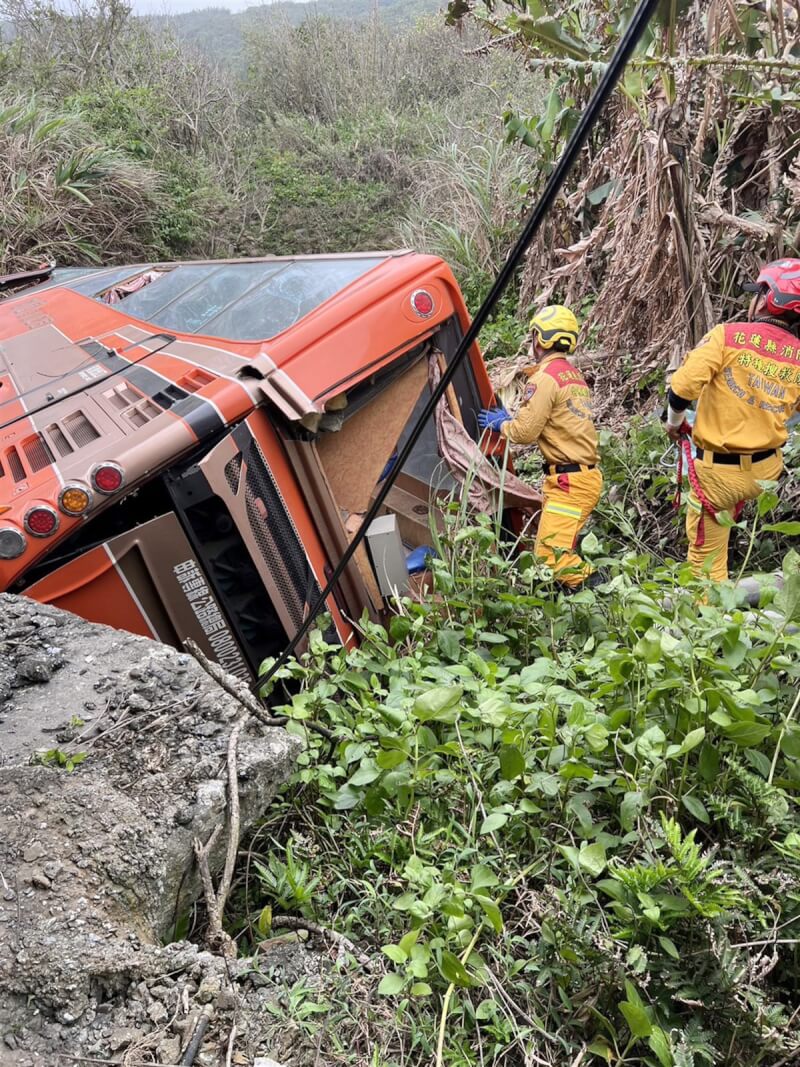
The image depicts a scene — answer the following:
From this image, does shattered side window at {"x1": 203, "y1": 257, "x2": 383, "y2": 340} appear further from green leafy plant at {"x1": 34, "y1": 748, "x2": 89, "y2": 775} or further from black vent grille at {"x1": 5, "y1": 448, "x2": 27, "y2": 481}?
green leafy plant at {"x1": 34, "y1": 748, "x2": 89, "y2": 775}

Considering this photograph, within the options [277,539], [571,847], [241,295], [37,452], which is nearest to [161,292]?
[241,295]

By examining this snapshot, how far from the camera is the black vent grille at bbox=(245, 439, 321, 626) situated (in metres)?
2.89

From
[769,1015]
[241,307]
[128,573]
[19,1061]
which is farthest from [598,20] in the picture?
[19,1061]

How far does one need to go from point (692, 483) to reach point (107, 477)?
2901 millimetres

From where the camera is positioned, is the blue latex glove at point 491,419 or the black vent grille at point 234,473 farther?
the blue latex glove at point 491,419

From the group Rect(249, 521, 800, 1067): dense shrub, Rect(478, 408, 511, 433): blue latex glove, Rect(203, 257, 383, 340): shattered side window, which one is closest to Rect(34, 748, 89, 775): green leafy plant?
Rect(249, 521, 800, 1067): dense shrub

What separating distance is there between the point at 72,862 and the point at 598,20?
21.6 feet

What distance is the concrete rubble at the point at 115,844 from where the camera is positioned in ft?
4.33

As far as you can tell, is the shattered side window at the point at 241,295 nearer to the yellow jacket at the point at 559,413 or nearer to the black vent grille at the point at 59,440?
the black vent grille at the point at 59,440

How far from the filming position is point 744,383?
3.76 m

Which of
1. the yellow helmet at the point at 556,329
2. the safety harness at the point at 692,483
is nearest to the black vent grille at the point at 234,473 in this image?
the yellow helmet at the point at 556,329

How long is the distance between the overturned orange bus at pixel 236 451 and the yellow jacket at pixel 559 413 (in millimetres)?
441

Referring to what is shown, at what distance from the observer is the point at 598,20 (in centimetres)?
583

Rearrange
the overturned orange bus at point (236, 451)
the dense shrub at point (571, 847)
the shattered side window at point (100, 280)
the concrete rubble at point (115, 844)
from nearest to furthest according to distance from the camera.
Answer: the concrete rubble at point (115, 844)
the dense shrub at point (571, 847)
the overturned orange bus at point (236, 451)
the shattered side window at point (100, 280)
